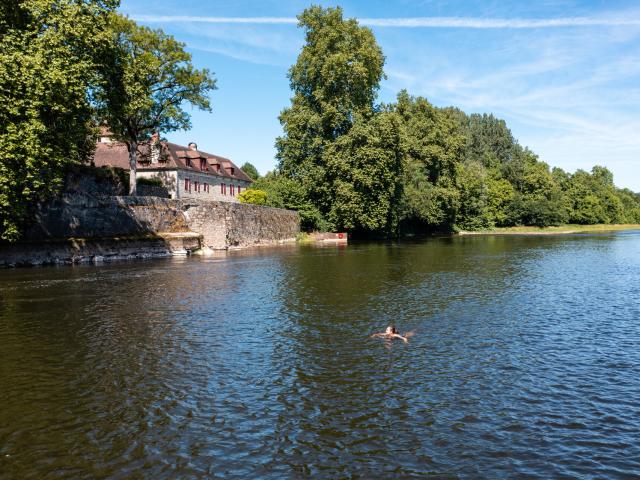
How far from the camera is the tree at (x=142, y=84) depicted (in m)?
44.1

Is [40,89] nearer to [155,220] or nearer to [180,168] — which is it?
[155,220]

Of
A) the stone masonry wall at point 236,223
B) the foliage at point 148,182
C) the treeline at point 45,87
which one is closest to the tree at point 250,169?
the stone masonry wall at point 236,223

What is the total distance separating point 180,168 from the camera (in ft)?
225

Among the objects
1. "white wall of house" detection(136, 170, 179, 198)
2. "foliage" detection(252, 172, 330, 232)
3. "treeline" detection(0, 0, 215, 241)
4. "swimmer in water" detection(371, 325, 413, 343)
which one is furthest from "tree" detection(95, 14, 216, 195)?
"swimmer in water" detection(371, 325, 413, 343)

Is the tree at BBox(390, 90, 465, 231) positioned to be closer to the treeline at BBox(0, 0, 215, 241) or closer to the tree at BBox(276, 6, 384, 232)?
the tree at BBox(276, 6, 384, 232)

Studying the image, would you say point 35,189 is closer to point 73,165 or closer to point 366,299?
point 73,165

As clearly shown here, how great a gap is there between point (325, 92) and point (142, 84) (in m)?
28.1

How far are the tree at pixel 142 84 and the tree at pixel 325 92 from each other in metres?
18.4

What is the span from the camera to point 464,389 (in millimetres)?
11586

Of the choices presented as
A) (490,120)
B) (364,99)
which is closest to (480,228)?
(490,120)

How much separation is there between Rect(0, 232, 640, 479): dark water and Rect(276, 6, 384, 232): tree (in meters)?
45.6

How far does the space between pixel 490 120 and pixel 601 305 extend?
11681cm

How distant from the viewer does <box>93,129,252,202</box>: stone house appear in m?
67.6

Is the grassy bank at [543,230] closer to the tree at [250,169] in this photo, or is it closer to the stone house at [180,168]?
the stone house at [180,168]
